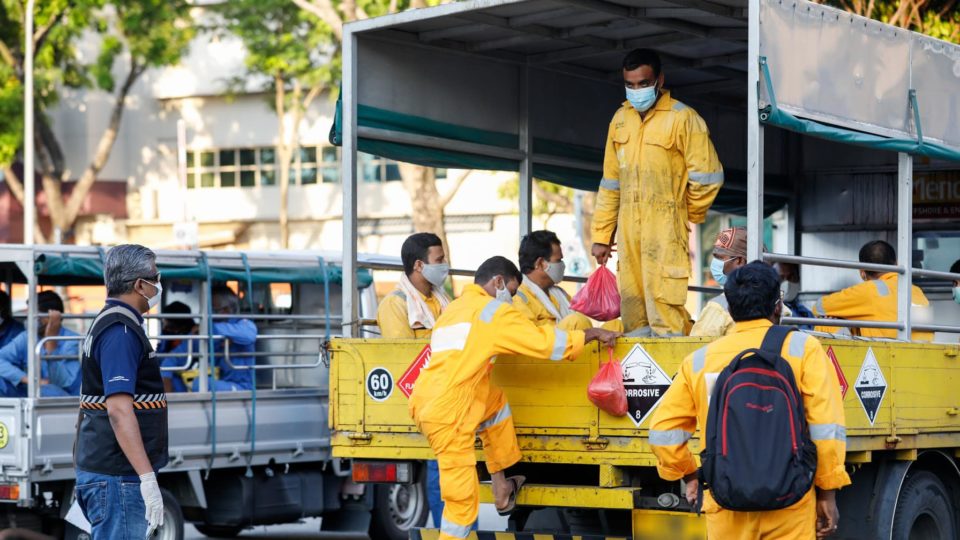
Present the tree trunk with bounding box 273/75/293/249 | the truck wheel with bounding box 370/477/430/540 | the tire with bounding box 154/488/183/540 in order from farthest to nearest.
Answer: the tree trunk with bounding box 273/75/293/249, the truck wheel with bounding box 370/477/430/540, the tire with bounding box 154/488/183/540

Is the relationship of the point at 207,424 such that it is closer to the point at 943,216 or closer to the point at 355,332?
the point at 355,332

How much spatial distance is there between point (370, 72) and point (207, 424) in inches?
121

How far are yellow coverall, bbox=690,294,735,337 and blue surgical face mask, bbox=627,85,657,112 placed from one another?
46.4 inches

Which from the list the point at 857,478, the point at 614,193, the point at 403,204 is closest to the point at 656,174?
the point at 614,193

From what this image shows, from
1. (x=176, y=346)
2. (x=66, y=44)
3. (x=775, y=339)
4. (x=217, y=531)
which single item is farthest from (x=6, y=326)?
(x=66, y=44)

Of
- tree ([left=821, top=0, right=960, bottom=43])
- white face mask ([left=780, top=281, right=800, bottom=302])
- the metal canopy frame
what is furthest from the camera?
tree ([left=821, top=0, right=960, bottom=43])

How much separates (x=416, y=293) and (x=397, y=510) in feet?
13.3

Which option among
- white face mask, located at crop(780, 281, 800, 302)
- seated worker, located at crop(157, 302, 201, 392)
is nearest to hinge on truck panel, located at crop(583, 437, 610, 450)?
white face mask, located at crop(780, 281, 800, 302)

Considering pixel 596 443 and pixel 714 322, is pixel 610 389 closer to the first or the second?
pixel 596 443

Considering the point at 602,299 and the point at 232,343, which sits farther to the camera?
the point at 232,343

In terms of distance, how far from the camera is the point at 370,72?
877 centimetres

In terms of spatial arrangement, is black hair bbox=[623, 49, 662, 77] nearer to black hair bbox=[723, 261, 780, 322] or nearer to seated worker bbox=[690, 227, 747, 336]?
seated worker bbox=[690, 227, 747, 336]

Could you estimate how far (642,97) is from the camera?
306 inches

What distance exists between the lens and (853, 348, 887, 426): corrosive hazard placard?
7.22 meters
